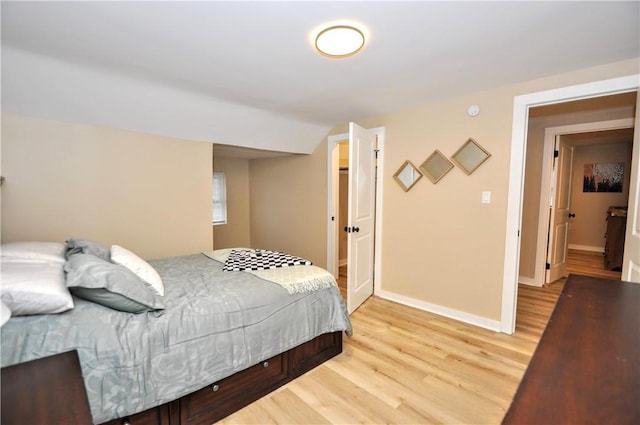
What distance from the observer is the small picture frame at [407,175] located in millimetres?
3221

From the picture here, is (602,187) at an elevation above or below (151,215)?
above

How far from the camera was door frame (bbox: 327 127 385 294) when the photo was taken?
138 inches

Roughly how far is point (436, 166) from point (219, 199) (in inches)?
151

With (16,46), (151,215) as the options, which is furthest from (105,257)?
(16,46)

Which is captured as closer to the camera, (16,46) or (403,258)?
(16,46)

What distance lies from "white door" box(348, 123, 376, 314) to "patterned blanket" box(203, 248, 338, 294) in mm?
777

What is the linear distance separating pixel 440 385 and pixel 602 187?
21.5 feet

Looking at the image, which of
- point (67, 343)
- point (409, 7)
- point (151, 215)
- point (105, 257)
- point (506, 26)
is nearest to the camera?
point (67, 343)

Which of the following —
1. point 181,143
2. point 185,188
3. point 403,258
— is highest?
point 181,143

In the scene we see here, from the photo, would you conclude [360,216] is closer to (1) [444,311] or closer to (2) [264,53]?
(1) [444,311]

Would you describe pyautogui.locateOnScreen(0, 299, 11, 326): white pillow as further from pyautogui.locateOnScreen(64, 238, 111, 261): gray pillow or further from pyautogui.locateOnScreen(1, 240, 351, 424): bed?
pyautogui.locateOnScreen(64, 238, 111, 261): gray pillow

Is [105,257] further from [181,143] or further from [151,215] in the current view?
[181,143]

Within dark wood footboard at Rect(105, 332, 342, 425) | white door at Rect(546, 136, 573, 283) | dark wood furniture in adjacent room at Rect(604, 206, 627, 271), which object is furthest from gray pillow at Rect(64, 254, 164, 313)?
dark wood furniture in adjacent room at Rect(604, 206, 627, 271)

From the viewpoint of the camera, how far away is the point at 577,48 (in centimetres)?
191
